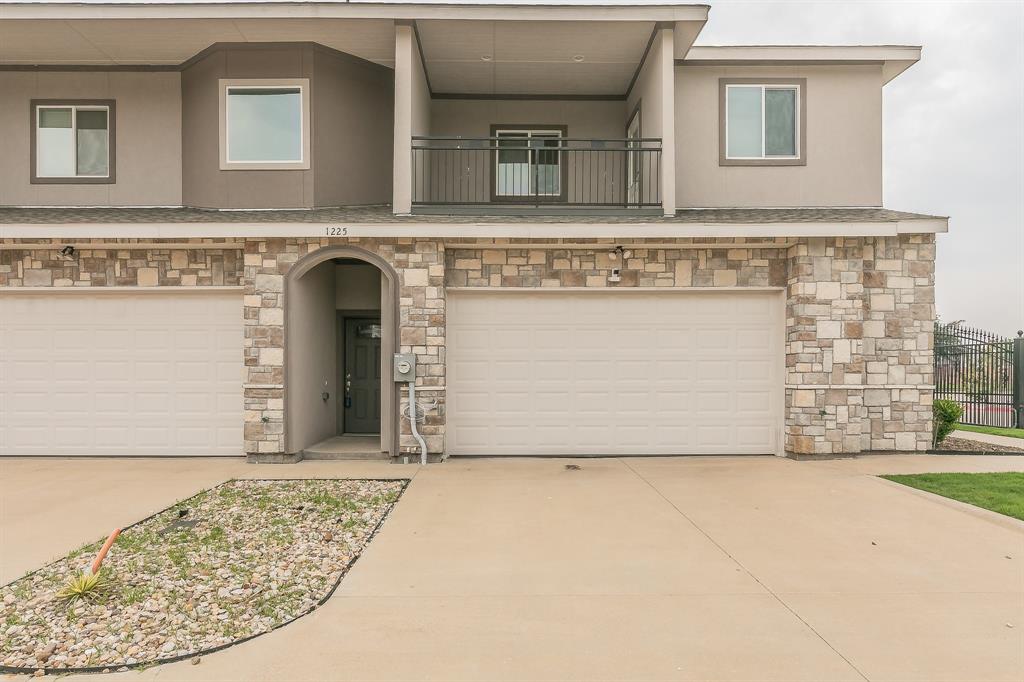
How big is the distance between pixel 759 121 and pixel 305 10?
7.81m

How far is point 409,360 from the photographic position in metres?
8.60

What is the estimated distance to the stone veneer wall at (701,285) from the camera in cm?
876

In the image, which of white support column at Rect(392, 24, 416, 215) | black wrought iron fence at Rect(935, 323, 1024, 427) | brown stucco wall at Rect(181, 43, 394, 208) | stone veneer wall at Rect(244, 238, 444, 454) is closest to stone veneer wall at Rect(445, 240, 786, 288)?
stone veneer wall at Rect(244, 238, 444, 454)

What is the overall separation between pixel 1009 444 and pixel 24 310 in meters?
16.5

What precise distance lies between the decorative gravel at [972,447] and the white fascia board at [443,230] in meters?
3.80

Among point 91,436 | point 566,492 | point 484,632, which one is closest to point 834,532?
point 566,492

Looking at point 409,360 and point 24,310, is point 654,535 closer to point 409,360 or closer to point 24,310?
point 409,360

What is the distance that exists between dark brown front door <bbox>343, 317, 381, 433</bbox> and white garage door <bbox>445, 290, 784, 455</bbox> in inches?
97.9

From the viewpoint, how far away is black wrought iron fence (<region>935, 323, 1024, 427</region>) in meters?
12.0

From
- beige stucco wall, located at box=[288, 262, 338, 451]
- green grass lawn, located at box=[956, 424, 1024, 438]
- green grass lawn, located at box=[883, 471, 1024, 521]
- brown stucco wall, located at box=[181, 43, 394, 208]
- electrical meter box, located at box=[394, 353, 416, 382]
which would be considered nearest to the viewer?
green grass lawn, located at box=[883, 471, 1024, 521]

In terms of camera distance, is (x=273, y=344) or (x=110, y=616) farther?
(x=273, y=344)

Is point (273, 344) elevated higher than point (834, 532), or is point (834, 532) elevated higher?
point (273, 344)

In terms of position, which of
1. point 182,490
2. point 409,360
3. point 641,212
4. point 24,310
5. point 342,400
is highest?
point 641,212

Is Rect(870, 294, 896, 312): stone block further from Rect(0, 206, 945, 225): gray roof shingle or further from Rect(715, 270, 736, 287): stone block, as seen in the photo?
Rect(715, 270, 736, 287): stone block
